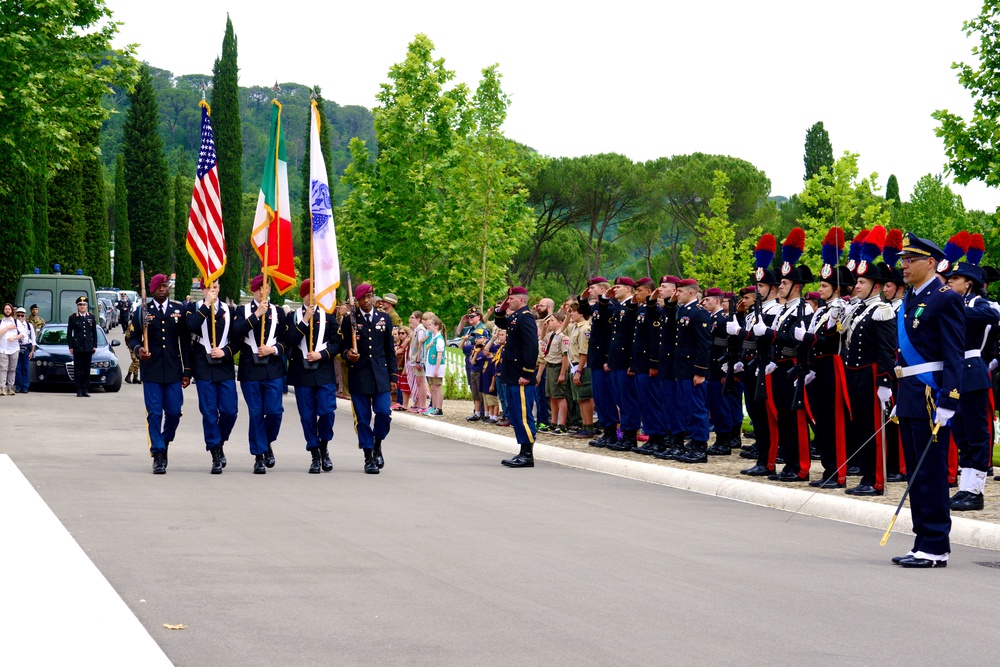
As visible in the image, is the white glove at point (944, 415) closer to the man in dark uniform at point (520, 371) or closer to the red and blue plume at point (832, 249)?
the red and blue plume at point (832, 249)

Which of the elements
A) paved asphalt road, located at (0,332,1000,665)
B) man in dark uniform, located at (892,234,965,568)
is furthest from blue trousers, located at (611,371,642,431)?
man in dark uniform, located at (892,234,965,568)

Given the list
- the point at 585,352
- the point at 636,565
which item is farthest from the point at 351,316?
the point at 636,565

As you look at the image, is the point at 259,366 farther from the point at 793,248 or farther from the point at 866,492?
the point at 866,492

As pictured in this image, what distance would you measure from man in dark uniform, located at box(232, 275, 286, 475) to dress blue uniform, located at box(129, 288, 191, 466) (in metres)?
0.58

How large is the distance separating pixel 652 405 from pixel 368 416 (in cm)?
400

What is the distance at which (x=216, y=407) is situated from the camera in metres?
13.8

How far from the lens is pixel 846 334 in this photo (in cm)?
1312

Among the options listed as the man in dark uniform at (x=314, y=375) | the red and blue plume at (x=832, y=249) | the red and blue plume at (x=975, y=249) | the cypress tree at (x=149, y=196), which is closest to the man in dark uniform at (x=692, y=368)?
the red and blue plume at (x=832, y=249)

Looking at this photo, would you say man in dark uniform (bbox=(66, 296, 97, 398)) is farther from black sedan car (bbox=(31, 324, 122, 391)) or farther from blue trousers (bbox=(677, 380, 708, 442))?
blue trousers (bbox=(677, 380, 708, 442))

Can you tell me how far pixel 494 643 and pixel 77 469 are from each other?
8.65 m

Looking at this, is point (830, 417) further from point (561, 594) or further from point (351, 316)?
point (561, 594)

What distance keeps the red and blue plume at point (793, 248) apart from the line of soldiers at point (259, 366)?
450 cm

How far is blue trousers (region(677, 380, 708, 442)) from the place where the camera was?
1558cm

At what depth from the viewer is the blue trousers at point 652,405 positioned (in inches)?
640
